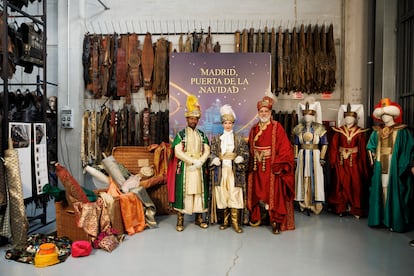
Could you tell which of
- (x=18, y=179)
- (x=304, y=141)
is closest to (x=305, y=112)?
(x=304, y=141)

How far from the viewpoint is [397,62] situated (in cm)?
514

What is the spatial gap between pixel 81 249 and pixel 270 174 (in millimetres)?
2200

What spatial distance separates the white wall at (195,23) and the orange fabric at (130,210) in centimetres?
240

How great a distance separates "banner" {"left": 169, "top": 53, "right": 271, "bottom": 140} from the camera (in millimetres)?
5445

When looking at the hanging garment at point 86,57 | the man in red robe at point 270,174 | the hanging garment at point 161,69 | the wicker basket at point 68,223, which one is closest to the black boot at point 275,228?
the man in red robe at point 270,174

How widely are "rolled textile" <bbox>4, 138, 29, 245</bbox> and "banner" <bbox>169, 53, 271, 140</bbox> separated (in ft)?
7.85

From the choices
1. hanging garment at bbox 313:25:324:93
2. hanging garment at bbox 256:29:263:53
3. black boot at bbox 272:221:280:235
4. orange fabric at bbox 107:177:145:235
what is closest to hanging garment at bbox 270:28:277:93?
hanging garment at bbox 256:29:263:53

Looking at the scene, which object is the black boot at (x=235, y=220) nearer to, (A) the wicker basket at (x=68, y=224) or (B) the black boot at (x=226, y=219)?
(B) the black boot at (x=226, y=219)

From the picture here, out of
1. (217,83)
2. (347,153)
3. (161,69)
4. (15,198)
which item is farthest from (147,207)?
(347,153)

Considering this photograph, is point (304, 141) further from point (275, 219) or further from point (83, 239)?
point (83, 239)

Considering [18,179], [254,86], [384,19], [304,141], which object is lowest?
[18,179]

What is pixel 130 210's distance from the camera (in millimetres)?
4094

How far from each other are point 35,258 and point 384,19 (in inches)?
214

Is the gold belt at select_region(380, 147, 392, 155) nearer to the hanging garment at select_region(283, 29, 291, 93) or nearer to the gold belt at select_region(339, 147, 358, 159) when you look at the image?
the gold belt at select_region(339, 147, 358, 159)
